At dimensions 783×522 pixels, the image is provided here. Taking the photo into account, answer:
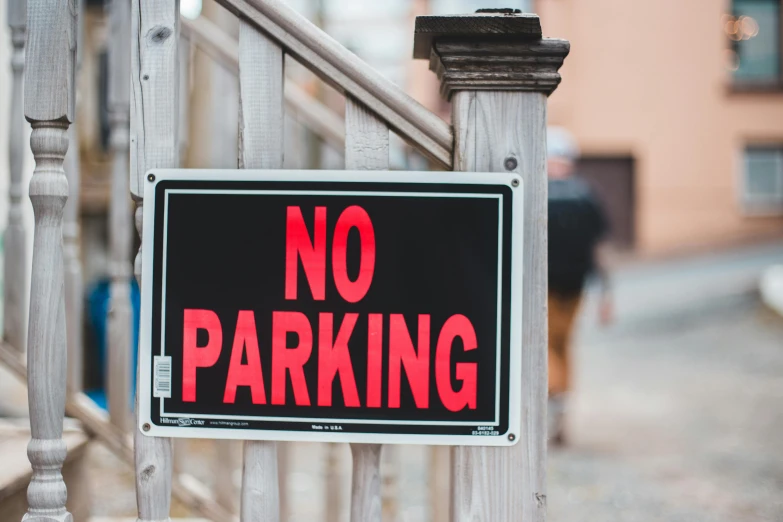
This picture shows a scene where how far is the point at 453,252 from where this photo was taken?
144cm

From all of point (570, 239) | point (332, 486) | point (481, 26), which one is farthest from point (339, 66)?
point (570, 239)

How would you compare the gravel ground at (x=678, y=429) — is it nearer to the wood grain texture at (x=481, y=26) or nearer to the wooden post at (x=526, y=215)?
the wooden post at (x=526, y=215)

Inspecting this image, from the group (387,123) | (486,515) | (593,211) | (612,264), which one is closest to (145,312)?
(387,123)

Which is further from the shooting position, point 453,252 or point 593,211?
point 593,211

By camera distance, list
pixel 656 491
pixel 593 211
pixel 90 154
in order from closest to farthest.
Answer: pixel 656 491
pixel 593 211
pixel 90 154

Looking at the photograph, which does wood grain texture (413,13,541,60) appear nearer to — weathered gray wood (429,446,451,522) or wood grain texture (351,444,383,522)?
wood grain texture (351,444,383,522)

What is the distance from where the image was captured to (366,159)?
4.88 feet

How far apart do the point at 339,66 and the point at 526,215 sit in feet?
1.53

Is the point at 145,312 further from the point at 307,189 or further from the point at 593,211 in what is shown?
the point at 593,211

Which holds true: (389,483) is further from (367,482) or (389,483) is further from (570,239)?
(570,239)

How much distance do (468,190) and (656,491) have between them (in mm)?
2714

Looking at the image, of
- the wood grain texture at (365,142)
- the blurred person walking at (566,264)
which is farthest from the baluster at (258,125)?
the blurred person walking at (566,264)

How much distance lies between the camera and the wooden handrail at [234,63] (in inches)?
105

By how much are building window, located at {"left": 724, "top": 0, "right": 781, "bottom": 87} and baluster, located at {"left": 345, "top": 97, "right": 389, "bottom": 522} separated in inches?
599
